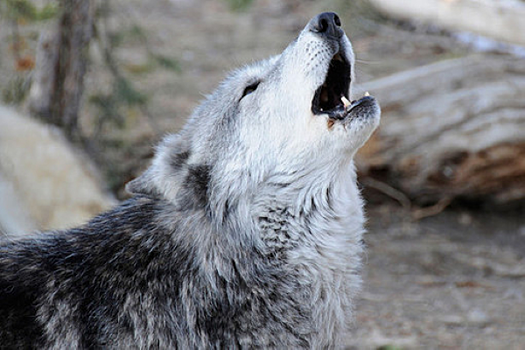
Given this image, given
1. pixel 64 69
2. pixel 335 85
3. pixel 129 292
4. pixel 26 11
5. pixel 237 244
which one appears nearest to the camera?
pixel 129 292

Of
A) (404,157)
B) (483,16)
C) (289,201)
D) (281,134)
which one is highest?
(483,16)

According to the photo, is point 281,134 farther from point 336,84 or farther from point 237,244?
point 237,244

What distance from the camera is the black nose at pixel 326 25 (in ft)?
11.2

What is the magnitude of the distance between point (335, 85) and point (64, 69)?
4.16 metres

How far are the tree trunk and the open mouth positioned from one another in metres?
3.80

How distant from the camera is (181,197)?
3475mm

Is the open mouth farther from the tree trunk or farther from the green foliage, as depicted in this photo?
the tree trunk

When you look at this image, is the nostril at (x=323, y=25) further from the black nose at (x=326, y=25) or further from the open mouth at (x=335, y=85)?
the open mouth at (x=335, y=85)

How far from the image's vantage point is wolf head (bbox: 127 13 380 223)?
3.30 meters

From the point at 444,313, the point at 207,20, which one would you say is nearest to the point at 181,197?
the point at 444,313

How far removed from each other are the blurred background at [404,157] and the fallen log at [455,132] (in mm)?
15

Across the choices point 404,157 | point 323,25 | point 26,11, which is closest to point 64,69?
point 26,11

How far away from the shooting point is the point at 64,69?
6906mm

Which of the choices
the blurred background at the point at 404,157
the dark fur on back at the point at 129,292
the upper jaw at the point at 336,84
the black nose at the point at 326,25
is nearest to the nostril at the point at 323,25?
the black nose at the point at 326,25
